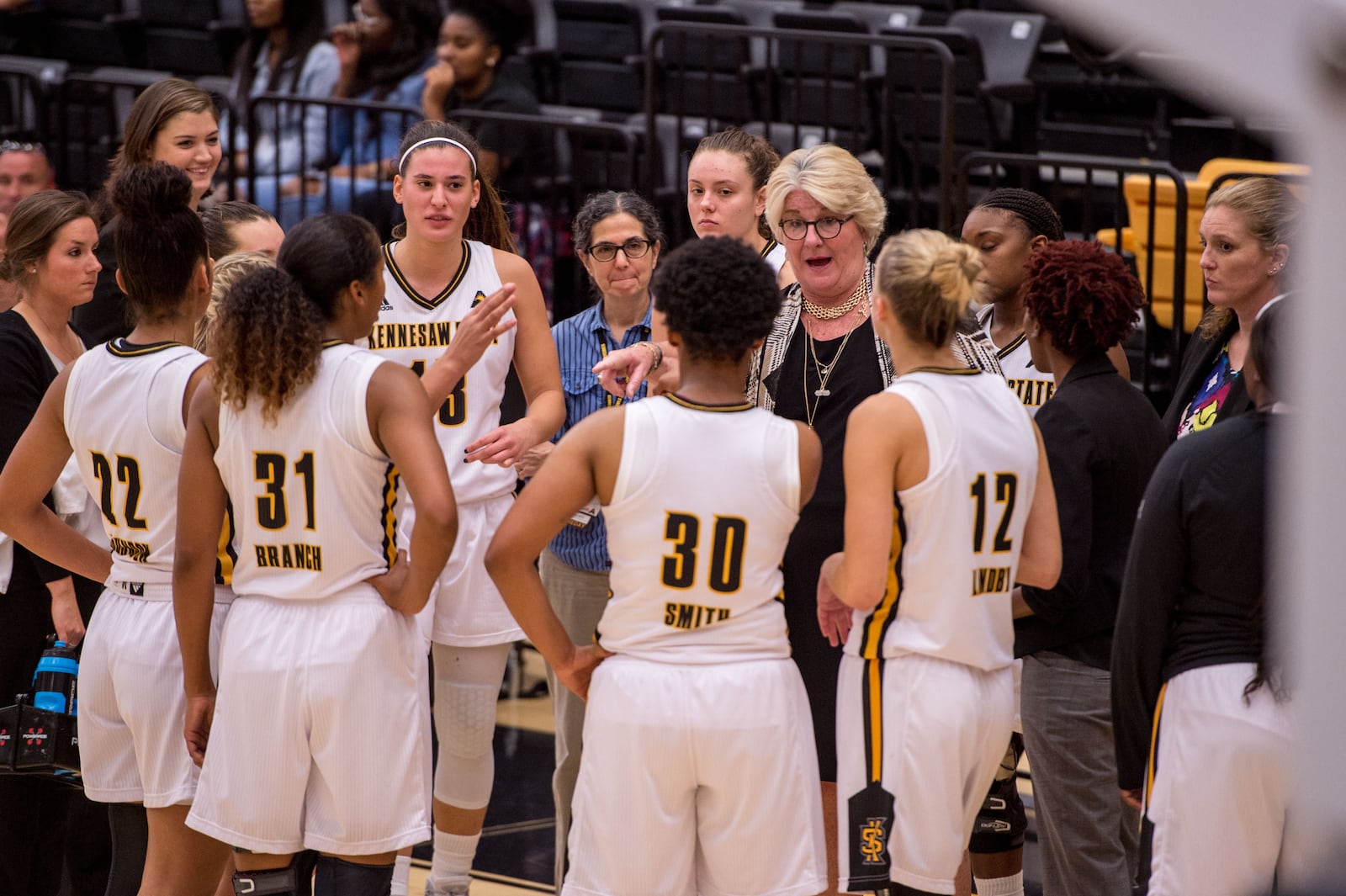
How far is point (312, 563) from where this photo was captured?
9.14 ft

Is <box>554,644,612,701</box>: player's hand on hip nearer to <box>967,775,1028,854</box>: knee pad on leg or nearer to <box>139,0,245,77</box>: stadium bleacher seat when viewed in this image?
<box>967,775,1028,854</box>: knee pad on leg

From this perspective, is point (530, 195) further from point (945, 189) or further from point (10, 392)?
point (10, 392)

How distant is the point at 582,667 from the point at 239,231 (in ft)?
5.40

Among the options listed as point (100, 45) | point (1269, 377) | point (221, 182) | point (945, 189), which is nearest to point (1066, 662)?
point (1269, 377)

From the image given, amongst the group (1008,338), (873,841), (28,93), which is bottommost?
(873,841)

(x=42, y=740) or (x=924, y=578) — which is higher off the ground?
(x=924, y=578)

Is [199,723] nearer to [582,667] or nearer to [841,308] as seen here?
[582,667]

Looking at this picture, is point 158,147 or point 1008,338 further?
point 158,147

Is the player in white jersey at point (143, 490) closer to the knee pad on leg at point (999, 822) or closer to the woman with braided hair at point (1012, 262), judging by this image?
the knee pad on leg at point (999, 822)

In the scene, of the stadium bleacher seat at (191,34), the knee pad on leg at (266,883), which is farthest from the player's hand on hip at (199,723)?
the stadium bleacher seat at (191,34)

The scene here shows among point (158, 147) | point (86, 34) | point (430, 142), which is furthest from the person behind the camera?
point (86, 34)

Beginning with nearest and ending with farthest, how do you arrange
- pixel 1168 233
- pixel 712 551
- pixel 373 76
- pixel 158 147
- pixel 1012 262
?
pixel 712 551
pixel 1012 262
pixel 158 147
pixel 1168 233
pixel 373 76

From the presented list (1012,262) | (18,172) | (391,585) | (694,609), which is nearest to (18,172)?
(18,172)

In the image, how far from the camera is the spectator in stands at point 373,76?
7.52 metres
